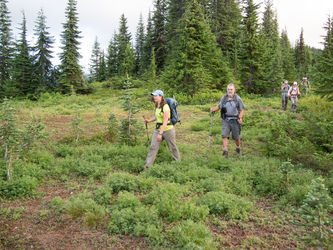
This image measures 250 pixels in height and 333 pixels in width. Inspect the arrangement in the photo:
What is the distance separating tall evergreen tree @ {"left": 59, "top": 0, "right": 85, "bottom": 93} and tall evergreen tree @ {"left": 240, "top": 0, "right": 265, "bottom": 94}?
21627mm

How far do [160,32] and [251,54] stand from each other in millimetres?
17227

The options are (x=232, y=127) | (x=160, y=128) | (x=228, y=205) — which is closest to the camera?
(x=228, y=205)

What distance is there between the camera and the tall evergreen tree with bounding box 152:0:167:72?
40.0 metres

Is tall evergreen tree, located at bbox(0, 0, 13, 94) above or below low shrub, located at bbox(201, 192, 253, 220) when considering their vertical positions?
above

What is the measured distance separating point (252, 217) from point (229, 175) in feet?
5.71

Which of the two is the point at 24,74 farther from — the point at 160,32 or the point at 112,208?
the point at 112,208

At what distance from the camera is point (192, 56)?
74.8ft

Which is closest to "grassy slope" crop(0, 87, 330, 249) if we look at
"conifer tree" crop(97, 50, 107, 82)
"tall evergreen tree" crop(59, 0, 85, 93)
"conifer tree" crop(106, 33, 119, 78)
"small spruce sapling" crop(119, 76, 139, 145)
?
"small spruce sapling" crop(119, 76, 139, 145)

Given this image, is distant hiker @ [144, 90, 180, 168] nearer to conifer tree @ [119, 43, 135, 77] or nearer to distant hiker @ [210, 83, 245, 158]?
distant hiker @ [210, 83, 245, 158]

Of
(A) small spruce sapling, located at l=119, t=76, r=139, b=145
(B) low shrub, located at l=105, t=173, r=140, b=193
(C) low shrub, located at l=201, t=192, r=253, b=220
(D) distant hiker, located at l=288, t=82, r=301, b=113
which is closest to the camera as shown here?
(C) low shrub, located at l=201, t=192, r=253, b=220

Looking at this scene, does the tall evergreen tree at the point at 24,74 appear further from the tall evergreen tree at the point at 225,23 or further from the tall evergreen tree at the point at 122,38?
the tall evergreen tree at the point at 225,23

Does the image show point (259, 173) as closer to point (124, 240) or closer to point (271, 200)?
point (271, 200)

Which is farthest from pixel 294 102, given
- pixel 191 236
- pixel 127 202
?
pixel 191 236

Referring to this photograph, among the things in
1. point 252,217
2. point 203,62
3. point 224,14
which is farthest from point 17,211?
point 224,14
